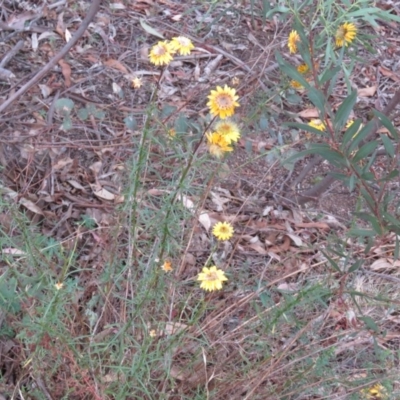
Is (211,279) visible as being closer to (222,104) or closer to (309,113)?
(222,104)

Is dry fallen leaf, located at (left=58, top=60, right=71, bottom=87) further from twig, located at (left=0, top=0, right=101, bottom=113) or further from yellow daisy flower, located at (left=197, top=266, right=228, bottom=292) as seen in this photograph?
yellow daisy flower, located at (left=197, top=266, right=228, bottom=292)

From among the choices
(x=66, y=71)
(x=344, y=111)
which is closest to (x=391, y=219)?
(x=344, y=111)

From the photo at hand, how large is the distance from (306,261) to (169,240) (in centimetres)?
95

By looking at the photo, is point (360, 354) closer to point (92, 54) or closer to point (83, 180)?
point (83, 180)

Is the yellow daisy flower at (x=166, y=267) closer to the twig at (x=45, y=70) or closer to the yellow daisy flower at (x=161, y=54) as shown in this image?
the yellow daisy flower at (x=161, y=54)

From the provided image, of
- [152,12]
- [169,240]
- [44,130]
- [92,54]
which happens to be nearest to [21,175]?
[44,130]

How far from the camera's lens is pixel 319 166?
2.81m

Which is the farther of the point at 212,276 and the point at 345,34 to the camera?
the point at 345,34

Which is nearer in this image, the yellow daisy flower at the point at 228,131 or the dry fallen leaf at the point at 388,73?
the yellow daisy flower at the point at 228,131

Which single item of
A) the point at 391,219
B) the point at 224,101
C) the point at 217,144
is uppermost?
the point at 224,101

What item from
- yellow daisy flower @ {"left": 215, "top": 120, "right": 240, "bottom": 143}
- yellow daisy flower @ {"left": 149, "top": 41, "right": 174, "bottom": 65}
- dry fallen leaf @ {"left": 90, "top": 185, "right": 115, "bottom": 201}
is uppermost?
yellow daisy flower @ {"left": 149, "top": 41, "right": 174, "bottom": 65}

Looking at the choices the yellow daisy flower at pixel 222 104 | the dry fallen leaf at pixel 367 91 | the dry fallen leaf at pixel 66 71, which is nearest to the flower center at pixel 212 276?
the yellow daisy flower at pixel 222 104

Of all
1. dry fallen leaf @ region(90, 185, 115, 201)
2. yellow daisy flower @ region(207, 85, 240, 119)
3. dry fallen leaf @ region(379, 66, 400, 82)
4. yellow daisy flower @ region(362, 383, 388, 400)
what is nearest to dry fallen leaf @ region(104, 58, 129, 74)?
dry fallen leaf @ region(90, 185, 115, 201)

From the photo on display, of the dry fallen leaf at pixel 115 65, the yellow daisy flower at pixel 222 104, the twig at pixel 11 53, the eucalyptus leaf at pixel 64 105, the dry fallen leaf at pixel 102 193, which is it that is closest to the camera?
the yellow daisy flower at pixel 222 104
